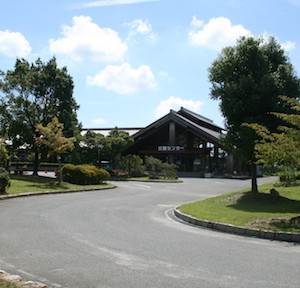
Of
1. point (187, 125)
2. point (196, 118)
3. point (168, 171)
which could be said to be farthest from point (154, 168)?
point (196, 118)

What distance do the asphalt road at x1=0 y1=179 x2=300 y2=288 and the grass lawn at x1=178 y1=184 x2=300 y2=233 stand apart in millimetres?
1281

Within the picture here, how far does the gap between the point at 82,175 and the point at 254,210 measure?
17.1 meters

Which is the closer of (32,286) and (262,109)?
(32,286)

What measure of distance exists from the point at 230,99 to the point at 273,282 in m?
13.9

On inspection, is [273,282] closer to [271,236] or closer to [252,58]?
[271,236]

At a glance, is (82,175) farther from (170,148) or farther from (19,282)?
(170,148)

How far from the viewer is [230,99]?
19125 mm

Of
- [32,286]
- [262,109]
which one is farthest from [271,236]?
[262,109]

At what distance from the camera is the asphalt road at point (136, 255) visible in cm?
600

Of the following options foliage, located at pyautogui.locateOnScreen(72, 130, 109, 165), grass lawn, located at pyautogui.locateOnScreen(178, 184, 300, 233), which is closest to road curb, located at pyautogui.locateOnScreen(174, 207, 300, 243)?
grass lawn, located at pyautogui.locateOnScreen(178, 184, 300, 233)

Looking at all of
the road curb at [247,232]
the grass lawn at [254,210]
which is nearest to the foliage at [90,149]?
the grass lawn at [254,210]

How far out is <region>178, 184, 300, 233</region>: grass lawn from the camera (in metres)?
11.5

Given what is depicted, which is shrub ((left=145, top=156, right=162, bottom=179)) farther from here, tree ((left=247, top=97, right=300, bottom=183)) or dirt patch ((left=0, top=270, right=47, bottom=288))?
dirt patch ((left=0, top=270, right=47, bottom=288))

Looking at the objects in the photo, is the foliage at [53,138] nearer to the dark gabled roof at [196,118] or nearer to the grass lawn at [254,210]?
the grass lawn at [254,210]
